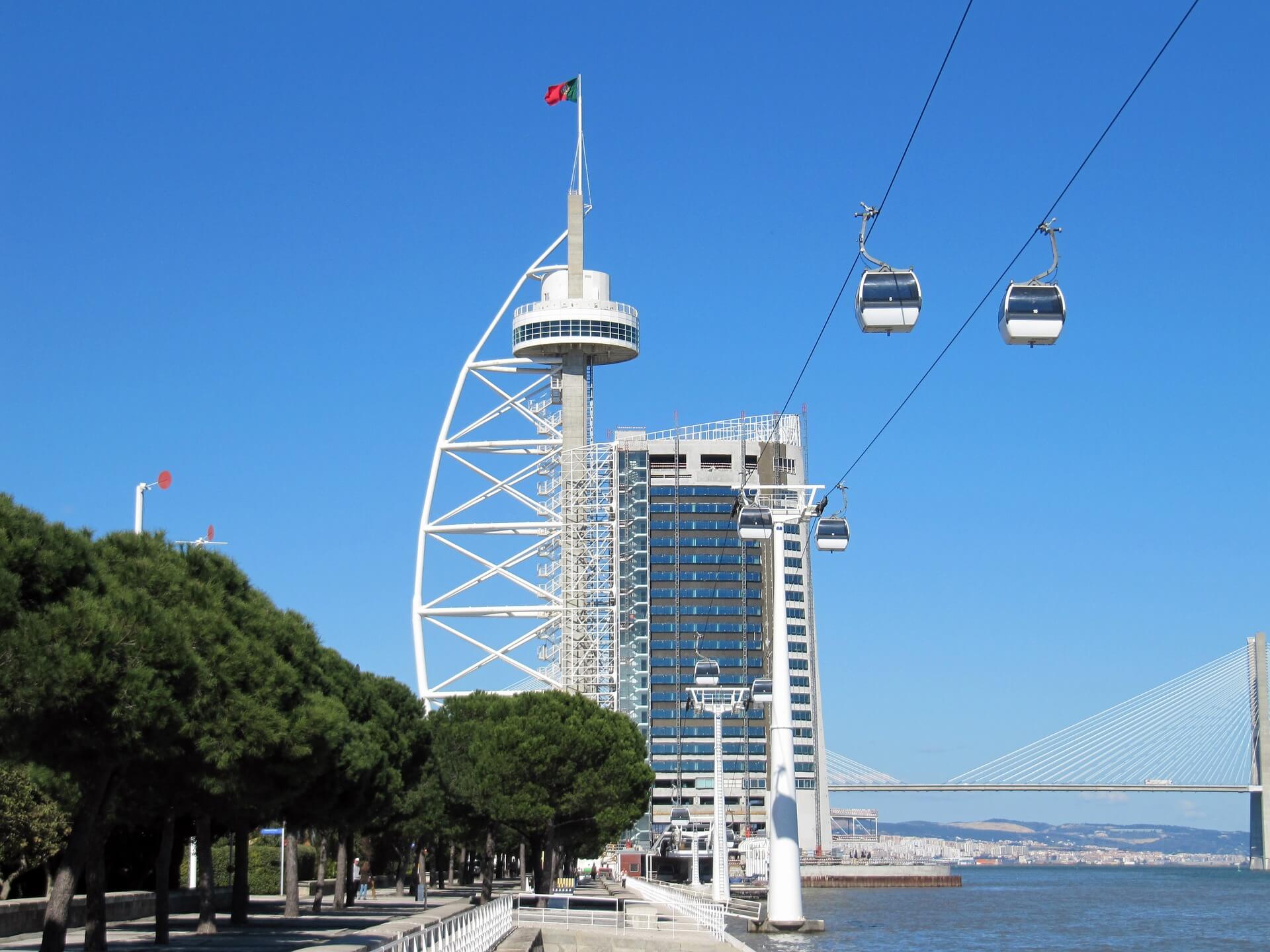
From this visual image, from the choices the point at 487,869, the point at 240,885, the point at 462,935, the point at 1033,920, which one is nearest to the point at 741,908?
the point at 487,869

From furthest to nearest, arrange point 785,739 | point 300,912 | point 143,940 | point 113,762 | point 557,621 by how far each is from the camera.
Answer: point 557,621 → point 300,912 → point 785,739 → point 143,940 → point 113,762

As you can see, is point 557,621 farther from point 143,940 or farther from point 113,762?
point 113,762

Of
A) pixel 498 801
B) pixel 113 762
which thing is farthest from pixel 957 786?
pixel 113 762

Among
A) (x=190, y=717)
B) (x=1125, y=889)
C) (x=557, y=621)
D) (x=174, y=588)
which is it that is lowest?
(x=1125, y=889)

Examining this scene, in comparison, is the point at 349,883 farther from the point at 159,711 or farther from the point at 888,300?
A: the point at 888,300

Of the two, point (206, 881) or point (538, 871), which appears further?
point (538, 871)

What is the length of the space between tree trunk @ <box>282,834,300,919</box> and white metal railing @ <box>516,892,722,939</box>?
6.53 metres

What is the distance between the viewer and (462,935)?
101 ft

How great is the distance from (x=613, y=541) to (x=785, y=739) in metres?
108

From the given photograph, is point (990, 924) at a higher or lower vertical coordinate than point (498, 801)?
lower

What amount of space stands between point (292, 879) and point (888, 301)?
1408 inches

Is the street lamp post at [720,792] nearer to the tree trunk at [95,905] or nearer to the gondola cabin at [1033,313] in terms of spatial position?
the tree trunk at [95,905]

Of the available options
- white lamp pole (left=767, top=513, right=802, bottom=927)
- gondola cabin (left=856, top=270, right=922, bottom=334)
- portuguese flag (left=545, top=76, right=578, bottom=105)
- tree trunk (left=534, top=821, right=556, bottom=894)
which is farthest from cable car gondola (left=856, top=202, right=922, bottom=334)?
portuguese flag (left=545, top=76, right=578, bottom=105)

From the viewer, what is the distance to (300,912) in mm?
53469
